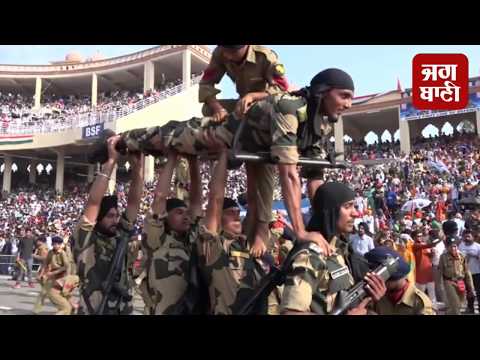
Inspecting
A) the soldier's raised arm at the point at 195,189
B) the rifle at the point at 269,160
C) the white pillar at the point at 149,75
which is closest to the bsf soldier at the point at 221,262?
the rifle at the point at 269,160

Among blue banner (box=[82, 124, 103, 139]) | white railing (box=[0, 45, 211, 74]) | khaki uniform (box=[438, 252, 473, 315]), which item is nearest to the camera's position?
khaki uniform (box=[438, 252, 473, 315])

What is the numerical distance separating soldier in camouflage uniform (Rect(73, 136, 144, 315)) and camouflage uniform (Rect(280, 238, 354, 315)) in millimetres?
1894

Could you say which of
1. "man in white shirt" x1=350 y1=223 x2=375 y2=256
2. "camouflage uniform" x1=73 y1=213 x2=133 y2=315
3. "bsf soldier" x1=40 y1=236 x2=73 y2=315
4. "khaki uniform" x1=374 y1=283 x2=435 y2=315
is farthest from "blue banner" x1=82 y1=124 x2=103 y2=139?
"khaki uniform" x1=374 y1=283 x2=435 y2=315

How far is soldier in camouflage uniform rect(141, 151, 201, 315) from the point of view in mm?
3477

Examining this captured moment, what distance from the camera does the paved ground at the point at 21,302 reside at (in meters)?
9.24

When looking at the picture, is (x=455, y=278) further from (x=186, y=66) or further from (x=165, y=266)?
(x=186, y=66)

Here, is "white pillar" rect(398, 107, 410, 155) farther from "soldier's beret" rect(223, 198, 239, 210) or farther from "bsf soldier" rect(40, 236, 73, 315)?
"soldier's beret" rect(223, 198, 239, 210)

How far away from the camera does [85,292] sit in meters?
3.93

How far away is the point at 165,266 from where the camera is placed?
3520 millimetres

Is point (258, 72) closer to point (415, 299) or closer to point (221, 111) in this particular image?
point (221, 111)

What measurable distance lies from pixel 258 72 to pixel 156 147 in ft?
3.09

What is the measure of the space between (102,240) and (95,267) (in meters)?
0.22

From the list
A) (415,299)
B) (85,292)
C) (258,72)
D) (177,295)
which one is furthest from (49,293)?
(415,299)

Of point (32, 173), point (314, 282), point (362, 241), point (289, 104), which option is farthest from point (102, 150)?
point (32, 173)
